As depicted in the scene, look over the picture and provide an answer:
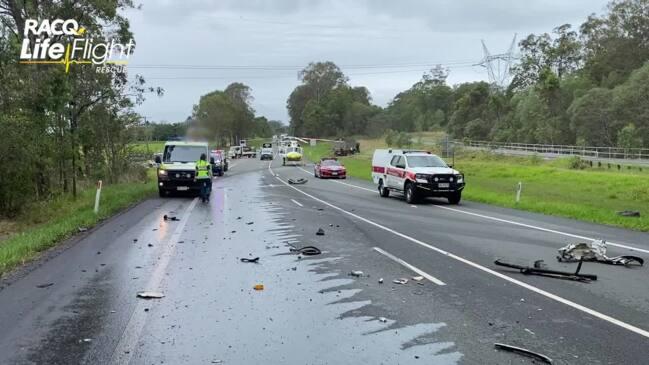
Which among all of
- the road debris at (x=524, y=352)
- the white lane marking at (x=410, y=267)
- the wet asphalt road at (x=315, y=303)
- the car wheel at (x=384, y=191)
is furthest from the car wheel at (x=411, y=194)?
the road debris at (x=524, y=352)

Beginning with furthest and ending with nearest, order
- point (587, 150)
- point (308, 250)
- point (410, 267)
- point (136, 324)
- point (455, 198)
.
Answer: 1. point (587, 150)
2. point (455, 198)
3. point (308, 250)
4. point (410, 267)
5. point (136, 324)

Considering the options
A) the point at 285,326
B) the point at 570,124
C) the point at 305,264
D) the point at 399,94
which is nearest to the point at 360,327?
the point at 285,326

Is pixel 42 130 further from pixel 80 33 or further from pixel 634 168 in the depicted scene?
pixel 634 168

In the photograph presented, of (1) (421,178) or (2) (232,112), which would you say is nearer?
(1) (421,178)

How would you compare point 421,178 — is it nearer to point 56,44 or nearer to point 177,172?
point 177,172

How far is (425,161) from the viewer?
23.7 metres

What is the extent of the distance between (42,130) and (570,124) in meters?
58.0

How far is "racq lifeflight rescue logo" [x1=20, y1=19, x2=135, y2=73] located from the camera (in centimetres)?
2209

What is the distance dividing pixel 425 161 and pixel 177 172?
9924 millimetres

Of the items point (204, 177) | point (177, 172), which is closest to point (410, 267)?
point (204, 177)

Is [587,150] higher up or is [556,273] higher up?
[587,150]

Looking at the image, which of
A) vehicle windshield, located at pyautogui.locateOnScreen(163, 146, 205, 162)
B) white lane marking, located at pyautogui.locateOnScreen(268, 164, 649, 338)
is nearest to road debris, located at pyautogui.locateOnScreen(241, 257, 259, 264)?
white lane marking, located at pyautogui.locateOnScreen(268, 164, 649, 338)

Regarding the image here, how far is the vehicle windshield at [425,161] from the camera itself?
76.5ft

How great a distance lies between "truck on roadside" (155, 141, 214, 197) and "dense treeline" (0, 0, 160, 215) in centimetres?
332
